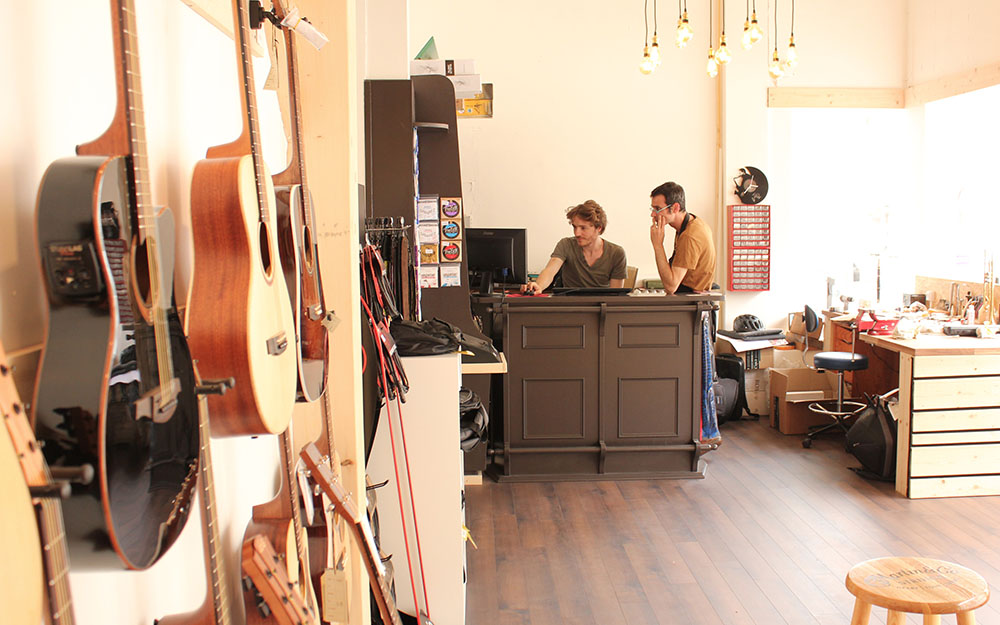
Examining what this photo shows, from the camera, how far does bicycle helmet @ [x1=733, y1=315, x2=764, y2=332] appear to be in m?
6.49

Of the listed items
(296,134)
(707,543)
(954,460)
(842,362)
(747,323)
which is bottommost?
(707,543)

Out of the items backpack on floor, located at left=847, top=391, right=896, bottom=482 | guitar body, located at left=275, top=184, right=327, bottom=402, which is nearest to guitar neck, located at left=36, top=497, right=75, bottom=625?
guitar body, located at left=275, top=184, right=327, bottom=402

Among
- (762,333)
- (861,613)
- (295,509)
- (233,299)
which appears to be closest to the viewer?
(233,299)

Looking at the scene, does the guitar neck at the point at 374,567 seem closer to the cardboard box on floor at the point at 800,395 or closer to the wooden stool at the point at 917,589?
the wooden stool at the point at 917,589

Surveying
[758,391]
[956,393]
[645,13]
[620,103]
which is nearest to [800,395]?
[758,391]

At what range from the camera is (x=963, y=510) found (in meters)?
4.07

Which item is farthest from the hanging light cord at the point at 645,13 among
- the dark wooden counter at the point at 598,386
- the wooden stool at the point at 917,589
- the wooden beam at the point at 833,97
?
the wooden stool at the point at 917,589

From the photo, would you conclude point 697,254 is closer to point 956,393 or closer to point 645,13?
point 956,393

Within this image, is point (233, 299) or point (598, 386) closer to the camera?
point (233, 299)

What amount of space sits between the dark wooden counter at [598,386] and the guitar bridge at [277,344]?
3.53m

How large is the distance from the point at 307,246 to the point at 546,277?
388cm

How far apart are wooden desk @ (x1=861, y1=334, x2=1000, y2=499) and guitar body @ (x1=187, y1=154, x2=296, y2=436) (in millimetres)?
4055

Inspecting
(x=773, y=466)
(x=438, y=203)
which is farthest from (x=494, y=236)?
(x=773, y=466)

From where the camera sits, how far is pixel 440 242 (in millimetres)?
4297
